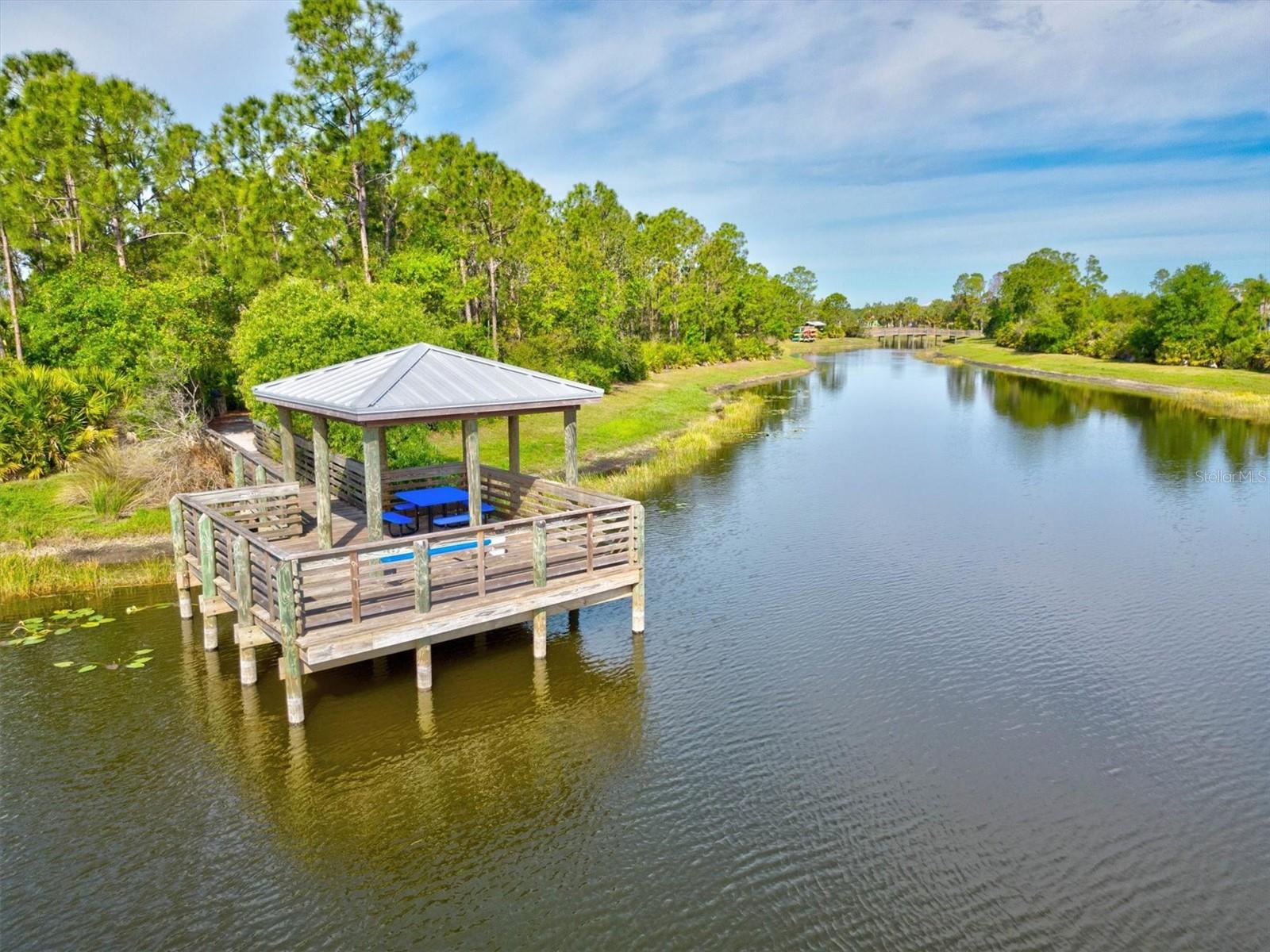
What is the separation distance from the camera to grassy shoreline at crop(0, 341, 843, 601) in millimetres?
18109

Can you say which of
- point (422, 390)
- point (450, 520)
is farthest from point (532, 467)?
point (422, 390)

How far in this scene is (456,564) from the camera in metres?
12.9

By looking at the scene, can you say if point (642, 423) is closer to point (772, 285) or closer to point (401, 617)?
point (401, 617)

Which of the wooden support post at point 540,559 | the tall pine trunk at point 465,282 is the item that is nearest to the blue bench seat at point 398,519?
the wooden support post at point 540,559

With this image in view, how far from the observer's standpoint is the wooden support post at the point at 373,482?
12.6m

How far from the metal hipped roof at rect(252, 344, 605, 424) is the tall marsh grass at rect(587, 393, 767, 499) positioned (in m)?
12.1

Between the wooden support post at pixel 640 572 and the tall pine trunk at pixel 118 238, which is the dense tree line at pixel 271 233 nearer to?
the tall pine trunk at pixel 118 238

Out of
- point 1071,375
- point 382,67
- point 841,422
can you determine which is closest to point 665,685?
point 382,67

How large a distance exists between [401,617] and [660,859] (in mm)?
4949

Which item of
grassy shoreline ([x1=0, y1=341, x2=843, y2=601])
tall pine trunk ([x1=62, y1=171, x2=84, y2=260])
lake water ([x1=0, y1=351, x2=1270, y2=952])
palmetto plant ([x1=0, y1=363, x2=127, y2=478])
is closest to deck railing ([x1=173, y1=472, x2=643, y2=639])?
lake water ([x1=0, y1=351, x2=1270, y2=952])

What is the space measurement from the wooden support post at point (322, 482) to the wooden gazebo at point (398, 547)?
0.10ft

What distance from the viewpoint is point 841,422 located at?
4622 cm

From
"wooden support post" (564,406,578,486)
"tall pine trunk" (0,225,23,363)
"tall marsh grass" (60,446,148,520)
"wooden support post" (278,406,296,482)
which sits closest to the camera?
"wooden support post" (564,406,578,486)

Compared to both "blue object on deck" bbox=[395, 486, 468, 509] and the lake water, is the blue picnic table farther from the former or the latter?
the lake water
